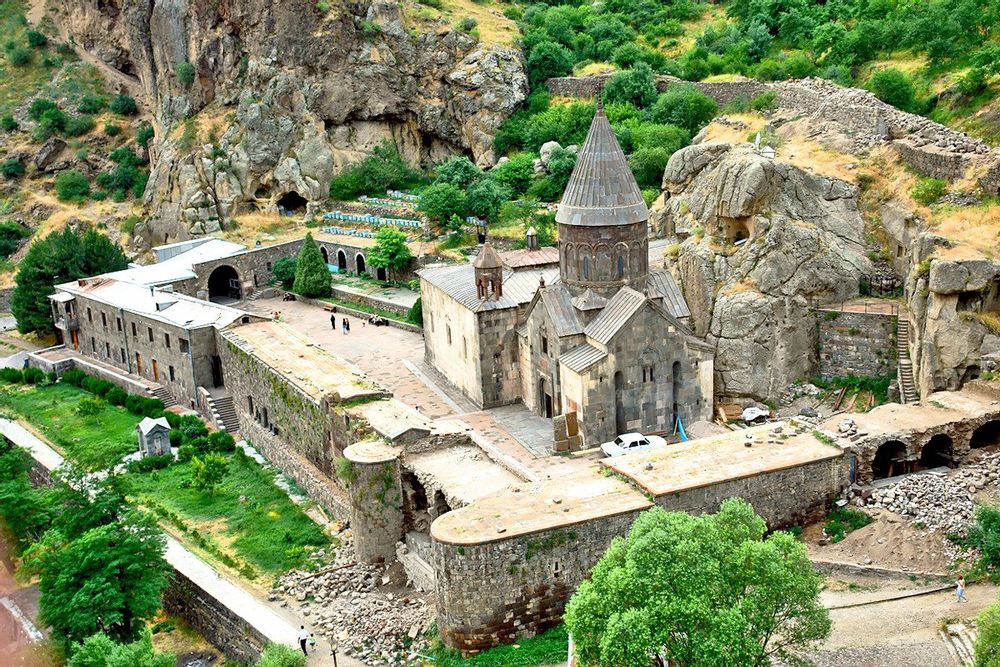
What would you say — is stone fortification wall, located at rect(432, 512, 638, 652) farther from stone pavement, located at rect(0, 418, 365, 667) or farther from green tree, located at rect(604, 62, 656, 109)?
green tree, located at rect(604, 62, 656, 109)

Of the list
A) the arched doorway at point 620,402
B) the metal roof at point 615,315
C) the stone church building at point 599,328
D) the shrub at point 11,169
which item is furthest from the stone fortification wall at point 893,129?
the shrub at point 11,169

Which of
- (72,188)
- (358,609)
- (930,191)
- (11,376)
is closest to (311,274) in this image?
(11,376)

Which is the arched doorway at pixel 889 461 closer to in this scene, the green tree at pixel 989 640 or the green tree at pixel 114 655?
the green tree at pixel 989 640

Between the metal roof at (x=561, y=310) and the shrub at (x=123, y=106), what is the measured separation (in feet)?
189

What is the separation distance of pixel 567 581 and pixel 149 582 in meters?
12.1

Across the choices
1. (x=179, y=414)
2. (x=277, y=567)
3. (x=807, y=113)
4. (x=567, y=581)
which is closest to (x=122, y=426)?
(x=179, y=414)

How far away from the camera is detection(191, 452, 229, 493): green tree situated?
37.2 meters

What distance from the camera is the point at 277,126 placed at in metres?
67.3

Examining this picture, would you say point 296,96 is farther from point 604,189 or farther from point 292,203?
point 604,189

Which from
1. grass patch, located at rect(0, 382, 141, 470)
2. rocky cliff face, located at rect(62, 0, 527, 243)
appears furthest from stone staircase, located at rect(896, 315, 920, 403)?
rocky cliff face, located at rect(62, 0, 527, 243)

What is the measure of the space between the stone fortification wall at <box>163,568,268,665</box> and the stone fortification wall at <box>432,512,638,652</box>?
19.3 feet

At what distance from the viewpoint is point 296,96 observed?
222 feet

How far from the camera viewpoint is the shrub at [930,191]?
121 feet

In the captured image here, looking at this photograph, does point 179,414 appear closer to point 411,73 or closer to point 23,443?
point 23,443
